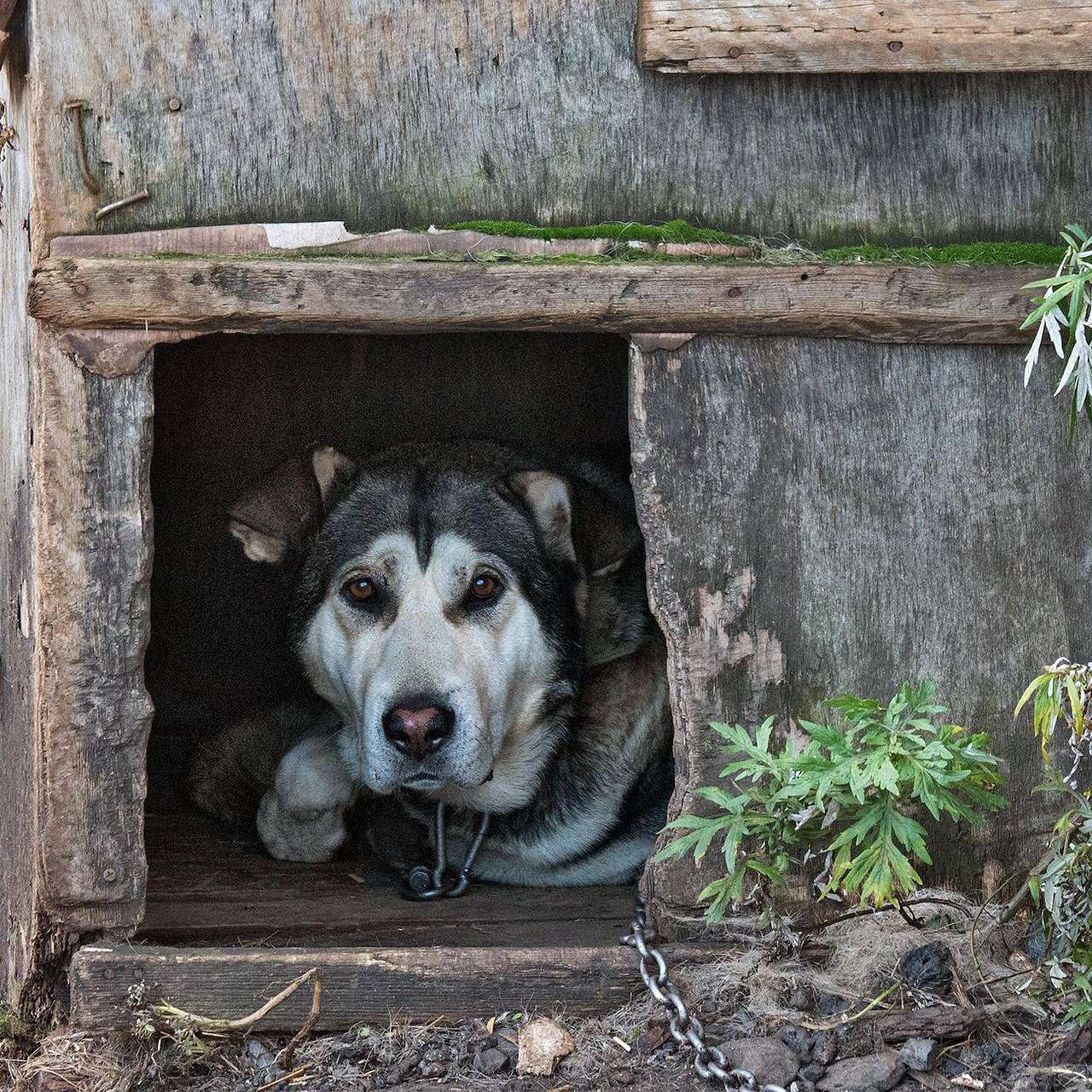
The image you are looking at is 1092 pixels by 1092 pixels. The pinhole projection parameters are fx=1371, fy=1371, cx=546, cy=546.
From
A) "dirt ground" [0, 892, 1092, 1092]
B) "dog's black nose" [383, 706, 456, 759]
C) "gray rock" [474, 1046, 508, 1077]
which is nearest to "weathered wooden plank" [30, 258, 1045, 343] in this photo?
"dog's black nose" [383, 706, 456, 759]

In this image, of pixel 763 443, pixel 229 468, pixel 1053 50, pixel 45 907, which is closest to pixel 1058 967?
pixel 763 443

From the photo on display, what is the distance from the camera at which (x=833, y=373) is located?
3.39 meters

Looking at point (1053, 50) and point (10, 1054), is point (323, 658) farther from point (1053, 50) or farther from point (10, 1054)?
point (1053, 50)

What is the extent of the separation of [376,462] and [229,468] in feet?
3.82

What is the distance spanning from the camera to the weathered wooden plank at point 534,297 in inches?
123

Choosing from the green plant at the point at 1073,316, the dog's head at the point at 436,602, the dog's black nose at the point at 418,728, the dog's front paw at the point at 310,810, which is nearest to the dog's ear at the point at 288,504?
the dog's head at the point at 436,602

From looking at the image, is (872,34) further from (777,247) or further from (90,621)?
(90,621)

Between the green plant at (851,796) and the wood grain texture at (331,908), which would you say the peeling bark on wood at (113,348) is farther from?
the green plant at (851,796)

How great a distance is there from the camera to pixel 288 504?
423cm

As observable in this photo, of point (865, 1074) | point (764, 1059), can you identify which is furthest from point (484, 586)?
point (865, 1074)

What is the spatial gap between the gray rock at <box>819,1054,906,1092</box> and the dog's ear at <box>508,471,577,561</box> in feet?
5.81

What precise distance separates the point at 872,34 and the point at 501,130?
90 cm

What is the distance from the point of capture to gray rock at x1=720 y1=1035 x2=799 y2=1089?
293 centimetres

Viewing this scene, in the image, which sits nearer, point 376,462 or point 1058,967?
point 1058,967
